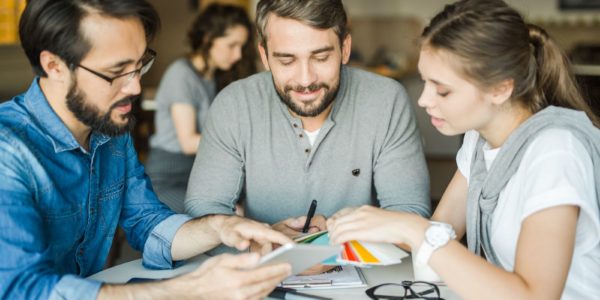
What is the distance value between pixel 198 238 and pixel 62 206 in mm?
356

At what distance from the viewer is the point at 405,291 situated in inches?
60.3

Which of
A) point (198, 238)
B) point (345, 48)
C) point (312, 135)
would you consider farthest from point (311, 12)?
point (198, 238)

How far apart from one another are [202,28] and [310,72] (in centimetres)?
178

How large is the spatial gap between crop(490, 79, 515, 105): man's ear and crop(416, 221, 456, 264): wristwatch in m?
0.35

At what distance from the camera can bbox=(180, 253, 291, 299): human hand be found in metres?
1.31

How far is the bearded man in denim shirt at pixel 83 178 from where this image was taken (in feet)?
4.45

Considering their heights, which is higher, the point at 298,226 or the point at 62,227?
the point at 62,227

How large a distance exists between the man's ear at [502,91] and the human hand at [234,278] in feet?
2.05

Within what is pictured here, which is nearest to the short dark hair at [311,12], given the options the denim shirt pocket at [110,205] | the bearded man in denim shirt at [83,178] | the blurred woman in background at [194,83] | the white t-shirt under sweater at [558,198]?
the bearded man in denim shirt at [83,178]

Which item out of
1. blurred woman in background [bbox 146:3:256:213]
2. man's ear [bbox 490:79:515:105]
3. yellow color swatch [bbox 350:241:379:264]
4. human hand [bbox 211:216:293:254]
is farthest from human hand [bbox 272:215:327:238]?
blurred woman in background [bbox 146:3:256:213]

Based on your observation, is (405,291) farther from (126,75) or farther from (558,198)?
(126,75)

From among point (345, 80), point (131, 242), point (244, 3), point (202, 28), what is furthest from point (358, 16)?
point (131, 242)

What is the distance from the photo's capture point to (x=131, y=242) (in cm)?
191

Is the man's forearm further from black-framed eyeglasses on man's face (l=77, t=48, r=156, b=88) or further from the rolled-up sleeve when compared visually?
black-framed eyeglasses on man's face (l=77, t=48, r=156, b=88)
